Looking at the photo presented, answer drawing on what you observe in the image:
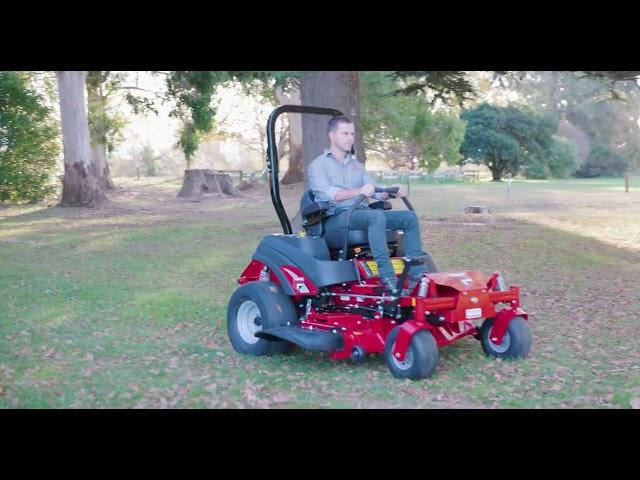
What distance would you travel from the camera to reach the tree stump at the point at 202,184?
27172 mm

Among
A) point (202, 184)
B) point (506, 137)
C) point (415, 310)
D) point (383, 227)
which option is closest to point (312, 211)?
point (383, 227)

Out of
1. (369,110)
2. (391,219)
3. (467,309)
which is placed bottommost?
(467,309)

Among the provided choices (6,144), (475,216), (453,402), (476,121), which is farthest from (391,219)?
(476,121)

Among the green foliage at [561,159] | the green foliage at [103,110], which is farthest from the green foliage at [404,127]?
the green foliage at [561,159]

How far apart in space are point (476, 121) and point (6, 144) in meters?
31.7

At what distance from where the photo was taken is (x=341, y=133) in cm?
634

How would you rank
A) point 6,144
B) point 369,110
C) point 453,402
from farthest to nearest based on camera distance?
point 369,110 < point 6,144 < point 453,402

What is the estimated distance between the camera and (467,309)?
18.8 ft

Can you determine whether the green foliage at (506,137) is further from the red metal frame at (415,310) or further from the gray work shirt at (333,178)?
the red metal frame at (415,310)

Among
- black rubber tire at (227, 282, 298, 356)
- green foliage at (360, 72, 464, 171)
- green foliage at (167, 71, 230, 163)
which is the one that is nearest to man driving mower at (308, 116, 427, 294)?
black rubber tire at (227, 282, 298, 356)

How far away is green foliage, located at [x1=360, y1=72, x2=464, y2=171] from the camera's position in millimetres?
27141

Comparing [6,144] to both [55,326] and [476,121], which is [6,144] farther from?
[476,121]

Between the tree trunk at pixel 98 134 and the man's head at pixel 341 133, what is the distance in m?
22.1

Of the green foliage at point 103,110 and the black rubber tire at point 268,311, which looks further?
the green foliage at point 103,110
